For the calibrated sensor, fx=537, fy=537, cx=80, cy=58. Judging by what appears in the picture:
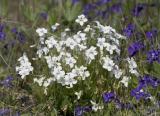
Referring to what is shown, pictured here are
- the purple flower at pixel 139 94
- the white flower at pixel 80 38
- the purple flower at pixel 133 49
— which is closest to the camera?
the purple flower at pixel 139 94

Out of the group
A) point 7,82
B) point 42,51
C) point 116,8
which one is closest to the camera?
point 42,51

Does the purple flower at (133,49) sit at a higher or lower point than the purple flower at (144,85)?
higher

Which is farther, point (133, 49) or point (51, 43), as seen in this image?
point (133, 49)

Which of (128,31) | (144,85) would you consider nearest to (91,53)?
(144,85)

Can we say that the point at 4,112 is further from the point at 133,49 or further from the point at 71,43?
the point at 133,49

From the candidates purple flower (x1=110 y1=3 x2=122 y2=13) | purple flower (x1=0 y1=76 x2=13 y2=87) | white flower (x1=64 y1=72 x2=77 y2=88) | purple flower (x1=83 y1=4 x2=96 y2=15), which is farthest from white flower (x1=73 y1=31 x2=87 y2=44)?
purple flower (x1=83 y1=4 x2=96 y2=15)

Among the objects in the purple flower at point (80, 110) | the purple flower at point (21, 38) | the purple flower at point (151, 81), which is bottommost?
the purple flower at point (80, 110)

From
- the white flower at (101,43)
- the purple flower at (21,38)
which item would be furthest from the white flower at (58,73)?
the purple flower at (21,38)

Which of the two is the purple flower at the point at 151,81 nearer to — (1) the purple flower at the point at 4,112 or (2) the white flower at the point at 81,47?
(2) the white flower at the point at 81,47

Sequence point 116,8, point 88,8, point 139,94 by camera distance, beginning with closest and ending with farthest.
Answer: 1. point 139,94
2. point 116,8
3. point 88,8

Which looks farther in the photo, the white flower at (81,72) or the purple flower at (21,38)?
the purple flower at (21,38)
